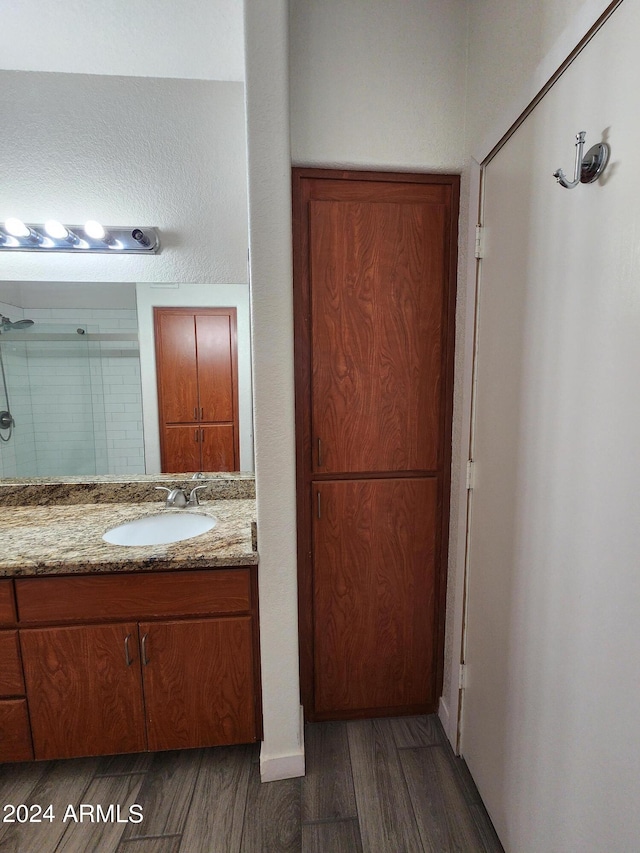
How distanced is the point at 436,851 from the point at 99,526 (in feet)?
5.20

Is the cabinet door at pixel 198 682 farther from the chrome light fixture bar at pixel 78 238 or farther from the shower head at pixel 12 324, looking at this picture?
the chrome light fixture bar at pixel 78 238

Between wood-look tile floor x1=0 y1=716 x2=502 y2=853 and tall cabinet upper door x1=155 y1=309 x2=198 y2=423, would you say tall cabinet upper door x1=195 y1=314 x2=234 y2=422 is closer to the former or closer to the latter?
tall cabinet upper door x1=155 y1=309 x2=198 y2=423

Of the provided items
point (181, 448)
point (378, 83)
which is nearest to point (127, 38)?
point (378, 83)

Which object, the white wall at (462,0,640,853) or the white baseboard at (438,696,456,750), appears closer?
the white wall at (462,0,640,853)

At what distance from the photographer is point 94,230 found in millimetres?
1663

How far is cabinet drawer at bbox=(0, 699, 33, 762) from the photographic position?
1390 millimetres

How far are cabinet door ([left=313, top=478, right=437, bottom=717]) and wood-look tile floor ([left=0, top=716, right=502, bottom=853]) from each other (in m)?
0.17

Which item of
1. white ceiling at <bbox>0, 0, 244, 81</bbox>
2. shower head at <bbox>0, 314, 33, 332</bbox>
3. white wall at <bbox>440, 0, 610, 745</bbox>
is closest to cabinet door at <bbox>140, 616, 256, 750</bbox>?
white wall at <bbox>440, 0, 610, 745</bbox>

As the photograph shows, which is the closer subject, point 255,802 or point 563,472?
point 563,472

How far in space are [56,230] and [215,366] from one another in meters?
0.82

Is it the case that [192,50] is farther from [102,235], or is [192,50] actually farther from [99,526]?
[99,526]

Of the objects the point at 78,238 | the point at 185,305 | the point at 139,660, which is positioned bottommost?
the point at 139,660

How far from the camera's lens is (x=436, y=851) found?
1.24 m

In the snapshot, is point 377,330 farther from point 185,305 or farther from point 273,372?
point 185,305
